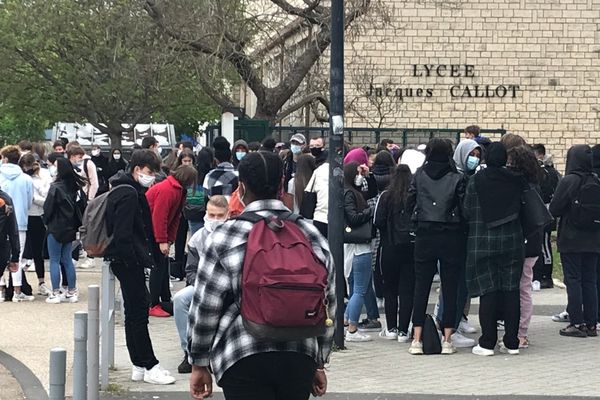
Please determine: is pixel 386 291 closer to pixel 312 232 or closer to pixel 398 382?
pixel 398 382

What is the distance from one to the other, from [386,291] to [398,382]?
1.82 m

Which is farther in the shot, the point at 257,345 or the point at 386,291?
the point at 386,291

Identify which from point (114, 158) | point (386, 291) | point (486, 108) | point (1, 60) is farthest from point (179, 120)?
point (386, 291)

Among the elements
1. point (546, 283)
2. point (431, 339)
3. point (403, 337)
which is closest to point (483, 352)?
point (431, 339)

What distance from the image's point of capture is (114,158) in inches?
831

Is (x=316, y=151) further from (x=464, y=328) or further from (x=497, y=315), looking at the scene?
(x=497, y=315)

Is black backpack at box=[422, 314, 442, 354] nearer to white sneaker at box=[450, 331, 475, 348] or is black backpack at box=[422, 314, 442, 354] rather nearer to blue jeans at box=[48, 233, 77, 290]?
white sneaker at box=[450, 331, 475, 348]

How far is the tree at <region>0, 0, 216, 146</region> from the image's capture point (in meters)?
34.9

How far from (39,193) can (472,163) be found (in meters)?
5.53

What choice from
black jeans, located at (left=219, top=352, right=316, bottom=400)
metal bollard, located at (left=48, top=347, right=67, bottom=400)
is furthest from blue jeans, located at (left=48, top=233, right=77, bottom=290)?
black jeans, located at (left=219, top=352, right=316, bottom=400)

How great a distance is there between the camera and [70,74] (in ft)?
124

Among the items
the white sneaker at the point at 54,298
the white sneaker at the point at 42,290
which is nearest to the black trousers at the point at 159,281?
the white sneaker at the point at 54,298

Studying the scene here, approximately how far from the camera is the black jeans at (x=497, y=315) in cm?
959

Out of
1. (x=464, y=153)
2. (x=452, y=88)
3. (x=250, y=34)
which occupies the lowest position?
(x=464, y=153)
